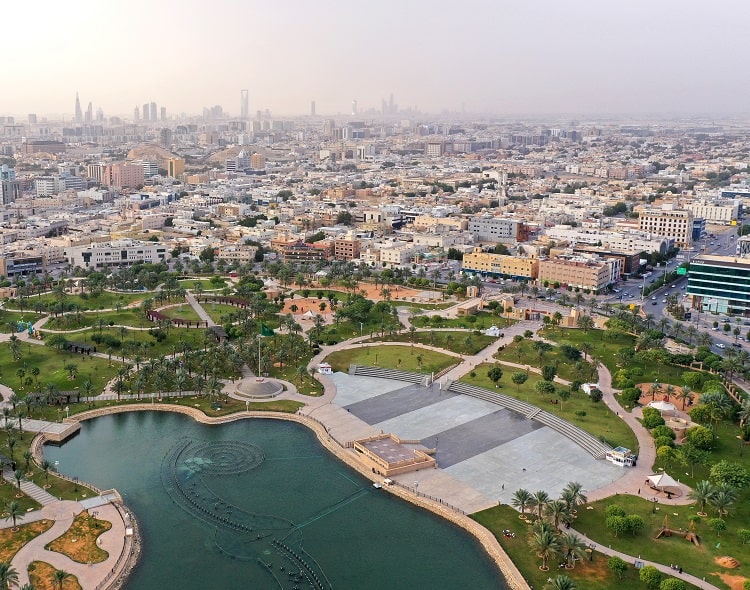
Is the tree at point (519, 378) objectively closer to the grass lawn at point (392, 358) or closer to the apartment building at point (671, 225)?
the grass lawn at point (392, 358)

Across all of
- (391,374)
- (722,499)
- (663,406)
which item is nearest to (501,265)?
(391,374)

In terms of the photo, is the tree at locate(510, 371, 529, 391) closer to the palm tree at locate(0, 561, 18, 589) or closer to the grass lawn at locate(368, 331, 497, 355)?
the grass lawn at locate(368, 331, 497, 355)

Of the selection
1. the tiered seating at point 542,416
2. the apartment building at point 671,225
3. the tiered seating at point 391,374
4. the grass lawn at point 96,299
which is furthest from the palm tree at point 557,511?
the apartment building at point 671,225

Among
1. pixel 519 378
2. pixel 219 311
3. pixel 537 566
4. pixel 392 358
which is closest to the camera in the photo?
pixel 537 566

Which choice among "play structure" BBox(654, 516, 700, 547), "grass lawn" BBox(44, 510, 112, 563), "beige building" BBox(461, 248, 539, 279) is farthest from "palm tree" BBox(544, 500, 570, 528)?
"beige building" BBox(461, 248, 539, 279)

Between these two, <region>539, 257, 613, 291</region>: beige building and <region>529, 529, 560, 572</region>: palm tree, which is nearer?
<region>529, 529, 560, 572</region>: palm tree

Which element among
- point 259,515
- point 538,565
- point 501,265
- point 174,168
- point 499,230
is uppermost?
point 174,168

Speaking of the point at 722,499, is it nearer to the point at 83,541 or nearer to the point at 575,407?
the point at 575,407
